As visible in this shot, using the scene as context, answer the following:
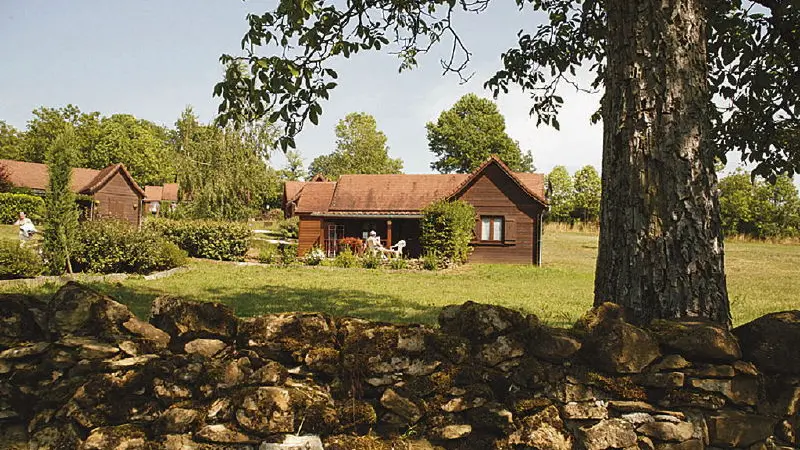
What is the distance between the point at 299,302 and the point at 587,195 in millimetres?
58765

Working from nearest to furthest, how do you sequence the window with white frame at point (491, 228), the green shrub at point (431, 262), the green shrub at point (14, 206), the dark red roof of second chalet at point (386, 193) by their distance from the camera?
the green shrub at point (431, 262) < the window with white frame at point (491, 228) < the dark red roof of second chalet at point (386, 193) < the green shrub at point (14, 206)

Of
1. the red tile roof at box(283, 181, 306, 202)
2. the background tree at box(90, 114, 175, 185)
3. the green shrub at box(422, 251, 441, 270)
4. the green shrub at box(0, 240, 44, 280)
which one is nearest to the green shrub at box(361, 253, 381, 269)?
the green shrub at box(422, 251, 441, 270)

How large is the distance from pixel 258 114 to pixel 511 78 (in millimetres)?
4550

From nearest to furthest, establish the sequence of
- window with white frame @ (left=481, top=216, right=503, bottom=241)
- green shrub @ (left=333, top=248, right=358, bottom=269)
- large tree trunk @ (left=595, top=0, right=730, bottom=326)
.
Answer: large tree trunk @ (left=595, top=0, right=730, bottom=326)
green shrub @ (left=333, top=248, right=358, bottom=269)
window with white frame @ (left=481, top=216, right=503, bottom=241)

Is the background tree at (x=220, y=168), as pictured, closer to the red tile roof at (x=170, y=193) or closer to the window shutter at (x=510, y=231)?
the window shutter at (x=510, y=231)

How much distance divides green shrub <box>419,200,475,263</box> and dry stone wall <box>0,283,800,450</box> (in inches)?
804

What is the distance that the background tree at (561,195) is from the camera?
64.0 m

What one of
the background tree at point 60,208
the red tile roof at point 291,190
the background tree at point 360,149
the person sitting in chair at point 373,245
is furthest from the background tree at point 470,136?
the background tree at point 60,208

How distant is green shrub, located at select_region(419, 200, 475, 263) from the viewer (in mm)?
23281

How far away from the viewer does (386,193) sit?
28.6 m

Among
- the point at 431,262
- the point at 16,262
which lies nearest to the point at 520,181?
the point at 431,262

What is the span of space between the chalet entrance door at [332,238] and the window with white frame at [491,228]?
8.61 metres

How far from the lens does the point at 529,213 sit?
26.0 meters

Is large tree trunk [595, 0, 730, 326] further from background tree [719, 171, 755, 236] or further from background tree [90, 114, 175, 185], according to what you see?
background tree [90, 114, 175, 185]
